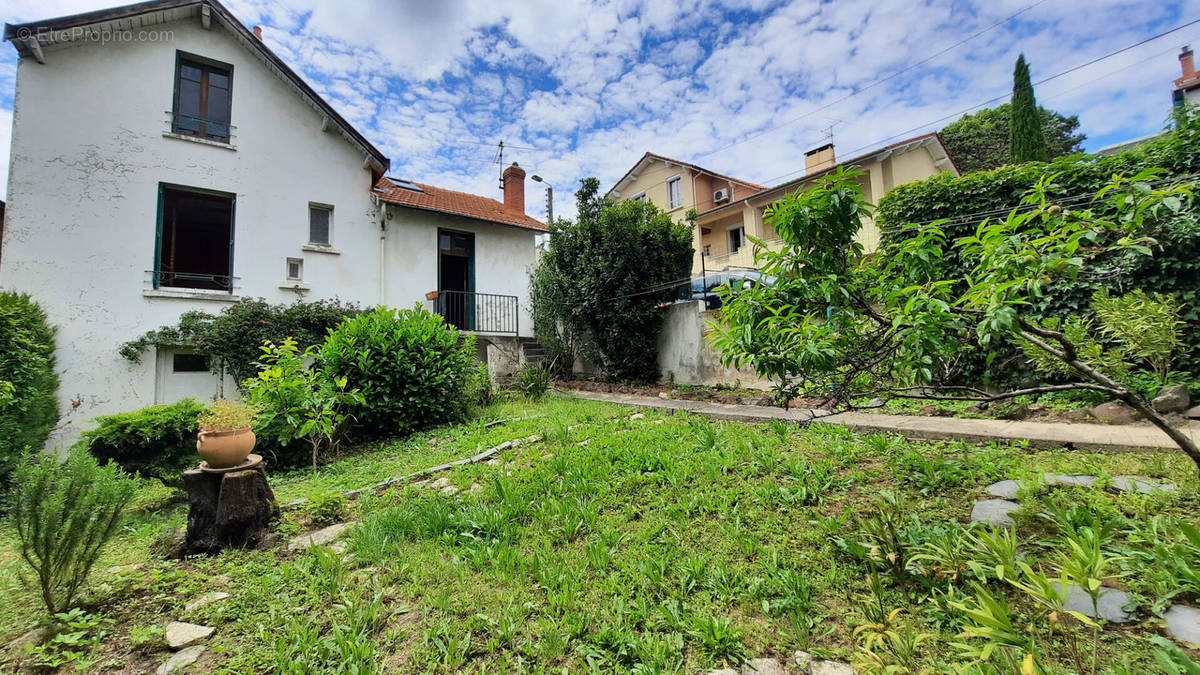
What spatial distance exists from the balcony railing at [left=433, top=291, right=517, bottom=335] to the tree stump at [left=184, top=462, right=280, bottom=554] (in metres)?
7.81

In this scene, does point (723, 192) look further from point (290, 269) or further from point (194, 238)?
point (194, 238)

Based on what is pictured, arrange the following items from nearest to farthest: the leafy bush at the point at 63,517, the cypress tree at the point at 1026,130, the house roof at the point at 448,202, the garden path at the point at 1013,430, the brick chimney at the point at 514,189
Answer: the leafy bush at the point at 63,517 < the garden path at the point at 1013,430 < the house roof at the point at 448,202 < the cypress tree at the point at 1026,130 < the brick chimney at the point at 514,189

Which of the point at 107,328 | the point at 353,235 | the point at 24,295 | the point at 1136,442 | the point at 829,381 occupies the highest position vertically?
the point at 353,235

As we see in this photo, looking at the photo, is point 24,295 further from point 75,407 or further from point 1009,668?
point 1009,668

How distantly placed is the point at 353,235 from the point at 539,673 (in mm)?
10079

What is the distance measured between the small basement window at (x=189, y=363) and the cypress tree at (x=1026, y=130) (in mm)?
20048

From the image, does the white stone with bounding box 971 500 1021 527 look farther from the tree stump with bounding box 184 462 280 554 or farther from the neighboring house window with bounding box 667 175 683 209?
the neighboring house window with bounding box 667 175 683 209

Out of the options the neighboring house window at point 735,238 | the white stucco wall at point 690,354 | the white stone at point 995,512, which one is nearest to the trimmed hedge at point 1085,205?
the white stone at point 995,512

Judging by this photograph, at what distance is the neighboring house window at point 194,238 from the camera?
7.87 metres

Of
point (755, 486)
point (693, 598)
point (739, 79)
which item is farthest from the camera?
point (739, 79)

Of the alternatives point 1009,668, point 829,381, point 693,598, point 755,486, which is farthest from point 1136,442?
point 693,598

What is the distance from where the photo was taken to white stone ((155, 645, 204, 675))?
1.79 m

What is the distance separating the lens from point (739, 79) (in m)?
9.01

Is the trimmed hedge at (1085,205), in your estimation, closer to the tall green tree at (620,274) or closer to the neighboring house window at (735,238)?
the tall green tree at (620,274)
